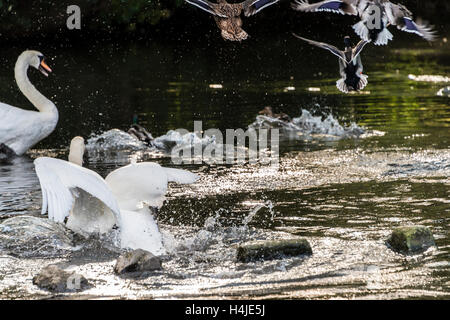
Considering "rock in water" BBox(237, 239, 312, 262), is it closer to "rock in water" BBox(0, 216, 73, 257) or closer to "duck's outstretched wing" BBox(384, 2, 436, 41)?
"rock in water" BBox(0, 216, 73, 257)

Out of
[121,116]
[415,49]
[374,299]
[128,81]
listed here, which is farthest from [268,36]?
[374,299]

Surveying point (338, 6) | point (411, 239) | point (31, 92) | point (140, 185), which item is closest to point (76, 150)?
point (140, 185)

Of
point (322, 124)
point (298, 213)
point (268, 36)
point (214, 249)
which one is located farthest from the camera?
point (268, 36)

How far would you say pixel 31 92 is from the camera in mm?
14703

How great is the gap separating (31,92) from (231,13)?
24.7 feet

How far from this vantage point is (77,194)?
25.5 ft

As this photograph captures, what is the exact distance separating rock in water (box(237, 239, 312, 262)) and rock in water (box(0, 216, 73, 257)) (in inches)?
67.8

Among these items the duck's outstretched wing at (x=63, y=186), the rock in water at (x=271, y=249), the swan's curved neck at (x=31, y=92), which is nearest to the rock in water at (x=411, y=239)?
the rock in water at (x=271, y=249)

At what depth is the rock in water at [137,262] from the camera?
24.7 feet

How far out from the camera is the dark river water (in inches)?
286

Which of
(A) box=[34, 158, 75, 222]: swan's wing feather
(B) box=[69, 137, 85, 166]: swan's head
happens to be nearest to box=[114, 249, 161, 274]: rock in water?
(A) box=[34, 158, 75, 222]: swan's wing feather

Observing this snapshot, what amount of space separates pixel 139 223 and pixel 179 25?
100 feet

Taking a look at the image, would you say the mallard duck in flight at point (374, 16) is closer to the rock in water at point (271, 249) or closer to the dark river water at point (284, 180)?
the dark river water at point (284, 180)
